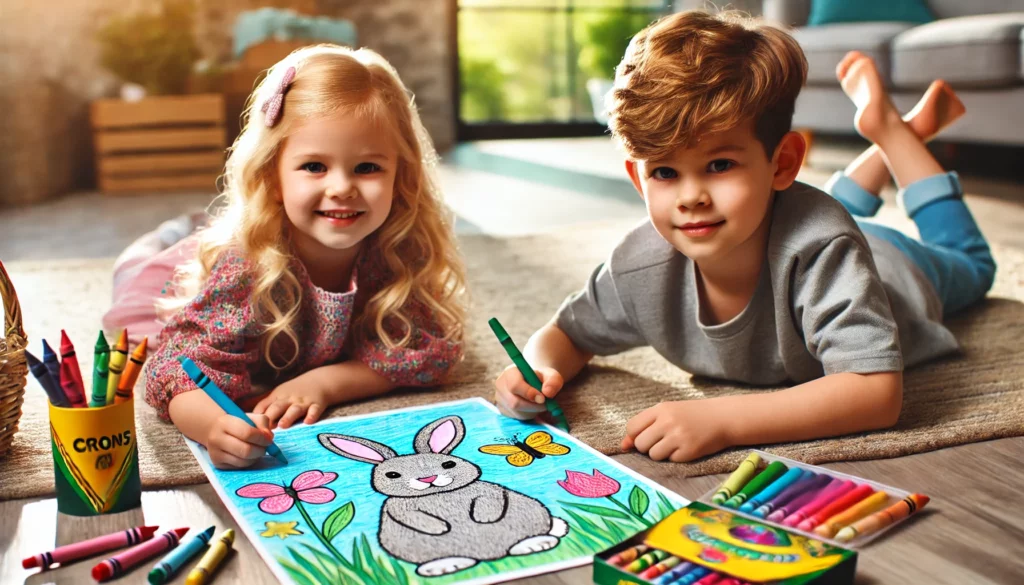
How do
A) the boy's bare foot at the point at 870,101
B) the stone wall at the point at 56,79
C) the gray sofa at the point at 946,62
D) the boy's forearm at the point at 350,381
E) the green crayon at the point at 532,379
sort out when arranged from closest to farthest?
the green crayon at the point at 532,379 < the boy's forearm at the point at 350,381 < the boy's bare foot at the point at 870,101 < the gray sofa at the point at 946,62 < the stone wall at the point at 56,79

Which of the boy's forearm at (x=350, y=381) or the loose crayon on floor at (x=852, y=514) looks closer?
the loose crayon on floor at (x=852, y=514)

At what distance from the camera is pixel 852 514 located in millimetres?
791

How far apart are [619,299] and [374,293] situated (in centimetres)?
29

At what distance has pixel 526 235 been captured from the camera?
2205 mm

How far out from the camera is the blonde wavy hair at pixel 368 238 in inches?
42.8

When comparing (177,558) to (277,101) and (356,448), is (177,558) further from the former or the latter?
(277,101)

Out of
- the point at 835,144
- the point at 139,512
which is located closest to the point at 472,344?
the point at 139,512

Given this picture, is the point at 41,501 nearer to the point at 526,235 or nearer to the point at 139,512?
the point at 139,512

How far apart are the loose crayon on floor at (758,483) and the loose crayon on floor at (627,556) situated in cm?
12

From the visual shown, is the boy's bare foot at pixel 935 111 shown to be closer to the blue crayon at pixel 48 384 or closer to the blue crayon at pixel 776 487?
the blue crayon at pixel 776 487

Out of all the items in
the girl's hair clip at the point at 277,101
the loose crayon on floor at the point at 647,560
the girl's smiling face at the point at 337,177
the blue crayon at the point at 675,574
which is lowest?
the loose crayon on floor at the point at 647,560

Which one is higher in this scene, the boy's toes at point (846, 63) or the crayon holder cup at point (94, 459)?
the boy's toes at point (846, 63)

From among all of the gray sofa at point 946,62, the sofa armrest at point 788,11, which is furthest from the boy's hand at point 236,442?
the sofa armrest at point 788,11

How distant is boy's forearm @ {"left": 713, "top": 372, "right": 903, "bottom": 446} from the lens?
3.17 ft
